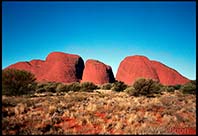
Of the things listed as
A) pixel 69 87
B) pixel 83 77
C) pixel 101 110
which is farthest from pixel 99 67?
pixel 101 110

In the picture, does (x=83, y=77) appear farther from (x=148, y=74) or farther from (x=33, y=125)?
(x=33, y=125)

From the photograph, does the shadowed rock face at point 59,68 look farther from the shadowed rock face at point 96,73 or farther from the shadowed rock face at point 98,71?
the shadowed rock face at point 96,73

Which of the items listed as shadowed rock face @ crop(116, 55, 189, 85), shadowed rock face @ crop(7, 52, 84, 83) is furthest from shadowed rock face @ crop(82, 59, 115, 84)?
shadowed rock face @ crop(116, 55, 189, 85)

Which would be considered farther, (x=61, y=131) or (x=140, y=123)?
(x=140, y=123)

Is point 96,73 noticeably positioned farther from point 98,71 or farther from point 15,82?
point 15,82

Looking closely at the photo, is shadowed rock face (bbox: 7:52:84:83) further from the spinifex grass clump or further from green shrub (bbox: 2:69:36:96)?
green shrub (bbox: 2:69:36:96)

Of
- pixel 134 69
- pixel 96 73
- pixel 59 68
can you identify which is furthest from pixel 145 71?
pixel 59 68
